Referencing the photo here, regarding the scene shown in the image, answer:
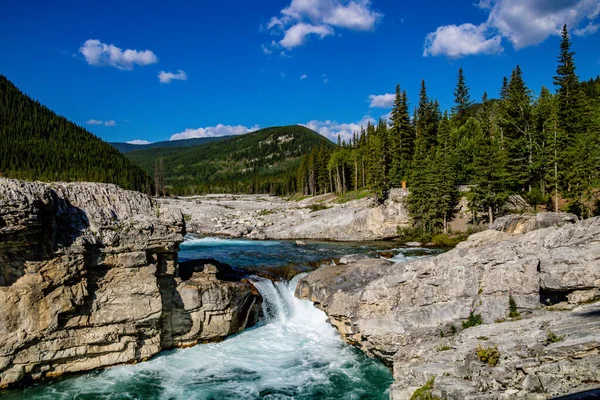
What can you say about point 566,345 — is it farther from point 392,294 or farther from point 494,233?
point 494,233

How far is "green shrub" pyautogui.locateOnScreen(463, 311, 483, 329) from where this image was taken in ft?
47.7

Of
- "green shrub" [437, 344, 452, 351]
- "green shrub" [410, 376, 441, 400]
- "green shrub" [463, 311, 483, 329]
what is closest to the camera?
"green shrub" [410, 376, 441, 400]

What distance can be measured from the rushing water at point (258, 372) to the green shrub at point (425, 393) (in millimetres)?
4152

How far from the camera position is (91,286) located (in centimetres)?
1533

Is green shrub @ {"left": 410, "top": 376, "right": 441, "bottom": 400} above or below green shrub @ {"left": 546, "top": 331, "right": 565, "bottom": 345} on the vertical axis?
below

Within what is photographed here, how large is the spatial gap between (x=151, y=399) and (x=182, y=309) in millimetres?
4311

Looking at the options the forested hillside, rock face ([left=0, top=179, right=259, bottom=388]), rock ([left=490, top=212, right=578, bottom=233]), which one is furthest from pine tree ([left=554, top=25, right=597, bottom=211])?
rock face ([left=0, top=179, right=259, bottom=388])

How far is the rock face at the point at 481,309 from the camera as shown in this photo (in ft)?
29.4

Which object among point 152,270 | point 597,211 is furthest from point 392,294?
point 597,211

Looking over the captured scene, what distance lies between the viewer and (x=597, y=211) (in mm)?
34438

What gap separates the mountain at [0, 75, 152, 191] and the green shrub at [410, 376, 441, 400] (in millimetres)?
124982

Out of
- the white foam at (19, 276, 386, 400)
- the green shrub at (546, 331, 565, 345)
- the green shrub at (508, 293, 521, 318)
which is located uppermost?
the green shrub at (546, 331, 565, 345)

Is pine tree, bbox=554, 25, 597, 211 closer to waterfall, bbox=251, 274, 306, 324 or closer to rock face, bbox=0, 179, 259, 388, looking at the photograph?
waterfall, bbox=251, 274, 306, 324

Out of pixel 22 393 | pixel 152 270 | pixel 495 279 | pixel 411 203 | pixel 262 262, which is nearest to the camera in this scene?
pixel 22 393
